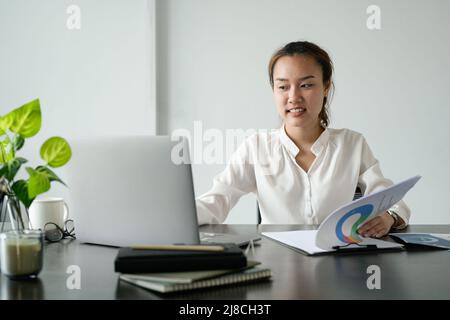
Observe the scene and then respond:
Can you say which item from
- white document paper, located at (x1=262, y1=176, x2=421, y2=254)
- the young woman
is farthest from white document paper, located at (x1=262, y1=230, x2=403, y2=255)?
the young woman

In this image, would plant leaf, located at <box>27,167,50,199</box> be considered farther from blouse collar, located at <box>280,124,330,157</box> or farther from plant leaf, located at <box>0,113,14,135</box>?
blouse collar, located at <box>280,124,330,157</box>

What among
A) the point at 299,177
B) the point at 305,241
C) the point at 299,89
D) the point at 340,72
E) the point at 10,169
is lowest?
the point at 305,241

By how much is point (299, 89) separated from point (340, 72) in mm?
1212

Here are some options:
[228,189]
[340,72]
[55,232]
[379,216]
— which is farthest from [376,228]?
[340,72]

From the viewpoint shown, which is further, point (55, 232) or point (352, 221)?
point (55, 232)

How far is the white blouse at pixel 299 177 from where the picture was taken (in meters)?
1.86

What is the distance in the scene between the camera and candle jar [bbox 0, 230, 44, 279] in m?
0.85

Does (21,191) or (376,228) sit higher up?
(21,191)

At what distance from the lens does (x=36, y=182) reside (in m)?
0.83

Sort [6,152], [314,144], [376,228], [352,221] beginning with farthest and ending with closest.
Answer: [314,144] < [376,228] < [352,221] < [6,152]

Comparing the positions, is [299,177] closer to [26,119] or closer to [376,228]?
[376,228]

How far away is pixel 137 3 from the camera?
2.98m

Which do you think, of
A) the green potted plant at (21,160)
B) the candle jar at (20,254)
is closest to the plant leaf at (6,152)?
the green potted plant at (21,160)

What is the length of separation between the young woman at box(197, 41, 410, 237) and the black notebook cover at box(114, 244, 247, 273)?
3.17 ft
